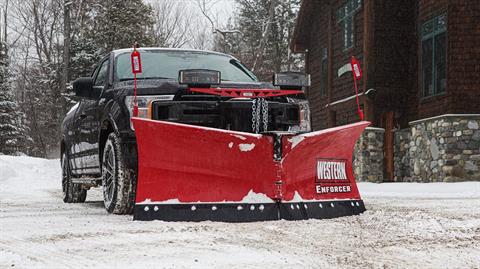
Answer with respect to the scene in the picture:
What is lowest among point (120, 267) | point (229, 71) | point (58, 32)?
point (120, 267)

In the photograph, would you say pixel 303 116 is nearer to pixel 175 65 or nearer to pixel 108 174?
pixel 175 65

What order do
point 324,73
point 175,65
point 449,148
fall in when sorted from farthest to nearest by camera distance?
point 324,73
point 449,148
point 175,65

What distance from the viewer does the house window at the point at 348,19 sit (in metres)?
19.4

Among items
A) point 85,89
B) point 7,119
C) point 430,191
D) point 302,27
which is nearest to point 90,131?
point 85,89

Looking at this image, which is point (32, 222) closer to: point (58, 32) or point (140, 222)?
point (140, 222)

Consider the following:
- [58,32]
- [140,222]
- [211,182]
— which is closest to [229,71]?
[211,182]

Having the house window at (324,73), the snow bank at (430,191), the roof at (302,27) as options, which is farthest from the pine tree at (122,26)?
the snow bank at (430,191)

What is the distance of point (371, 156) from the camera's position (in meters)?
17.9

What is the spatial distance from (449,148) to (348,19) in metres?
6.73

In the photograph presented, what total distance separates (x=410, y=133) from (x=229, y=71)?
10299 millimetres

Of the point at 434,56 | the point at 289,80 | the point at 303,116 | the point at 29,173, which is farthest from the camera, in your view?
the point at 29,173

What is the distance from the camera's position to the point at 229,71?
7738mm

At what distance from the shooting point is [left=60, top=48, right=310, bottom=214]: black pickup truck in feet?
20.2

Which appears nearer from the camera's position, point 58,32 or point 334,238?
point 334,238
